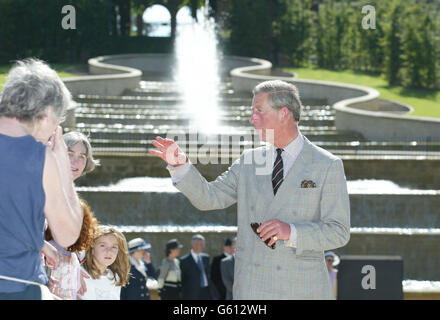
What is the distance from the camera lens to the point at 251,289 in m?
3.98

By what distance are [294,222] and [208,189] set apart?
1.78ft

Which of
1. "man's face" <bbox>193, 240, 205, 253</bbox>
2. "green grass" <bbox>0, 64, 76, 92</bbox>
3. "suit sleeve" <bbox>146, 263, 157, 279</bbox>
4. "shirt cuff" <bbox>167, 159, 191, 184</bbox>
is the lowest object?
"suit sleeve" <bbox>146, 263, 157, 279</bbox>

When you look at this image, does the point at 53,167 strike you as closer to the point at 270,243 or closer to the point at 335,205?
the point at 270,243

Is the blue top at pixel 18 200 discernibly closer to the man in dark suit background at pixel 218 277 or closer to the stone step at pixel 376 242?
the man in dark suit background at pixel 218 277

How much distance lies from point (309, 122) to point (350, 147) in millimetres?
3793

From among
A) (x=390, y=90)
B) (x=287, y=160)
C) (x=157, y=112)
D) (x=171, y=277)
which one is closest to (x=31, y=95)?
(x=287, y=160)

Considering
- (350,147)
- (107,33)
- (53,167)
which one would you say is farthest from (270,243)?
(107,33)

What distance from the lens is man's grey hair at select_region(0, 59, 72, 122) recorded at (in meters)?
2.92

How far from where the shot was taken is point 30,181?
111 inches

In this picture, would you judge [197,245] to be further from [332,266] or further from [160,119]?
[160,119]

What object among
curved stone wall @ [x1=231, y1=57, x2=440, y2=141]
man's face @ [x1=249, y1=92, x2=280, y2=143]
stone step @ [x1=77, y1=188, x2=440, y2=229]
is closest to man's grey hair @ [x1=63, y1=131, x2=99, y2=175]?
man's face @ [x1=249, y1=92, x2=280, y2=143]

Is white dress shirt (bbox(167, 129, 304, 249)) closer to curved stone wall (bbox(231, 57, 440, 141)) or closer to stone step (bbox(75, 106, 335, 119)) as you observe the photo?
curved stone wall (bbox(231, 57, 440, 141))

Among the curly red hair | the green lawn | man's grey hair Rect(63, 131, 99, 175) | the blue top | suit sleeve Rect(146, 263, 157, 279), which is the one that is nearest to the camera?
the blue top

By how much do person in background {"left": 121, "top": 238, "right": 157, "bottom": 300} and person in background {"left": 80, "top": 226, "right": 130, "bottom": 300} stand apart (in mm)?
1792
